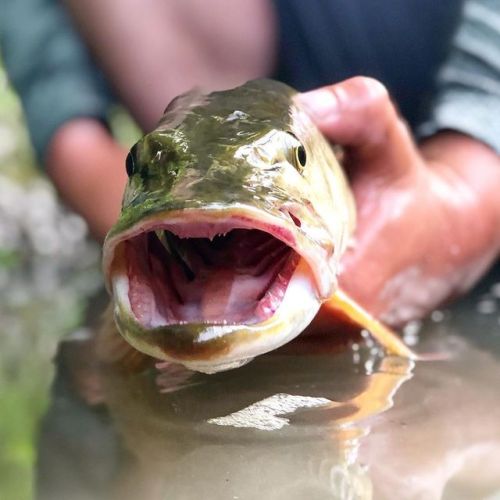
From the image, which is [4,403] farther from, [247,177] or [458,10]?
[458,10]

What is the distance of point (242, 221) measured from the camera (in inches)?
16.8

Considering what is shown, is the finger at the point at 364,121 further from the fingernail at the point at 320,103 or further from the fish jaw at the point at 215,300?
the fish jaw at the point at 215,300

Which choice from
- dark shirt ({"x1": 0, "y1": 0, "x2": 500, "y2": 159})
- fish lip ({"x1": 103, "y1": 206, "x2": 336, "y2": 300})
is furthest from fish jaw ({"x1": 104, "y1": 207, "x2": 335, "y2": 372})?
dark shirt ({"x1": 0, "y1": 0, "x2": 500, "y2": 159})

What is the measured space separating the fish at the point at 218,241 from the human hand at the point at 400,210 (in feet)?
0.64

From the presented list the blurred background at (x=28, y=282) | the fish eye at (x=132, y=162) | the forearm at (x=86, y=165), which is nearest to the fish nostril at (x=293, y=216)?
the fish eye at (x=132, y=162)

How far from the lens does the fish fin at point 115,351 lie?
2.05 ft

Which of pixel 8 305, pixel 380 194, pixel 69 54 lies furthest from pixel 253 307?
pixel 69 54

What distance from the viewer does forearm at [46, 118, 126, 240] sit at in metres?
0.97

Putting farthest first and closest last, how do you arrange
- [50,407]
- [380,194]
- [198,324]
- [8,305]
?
1. [8,305]
2. [380,194]
3. [50,407]
4. [198,324]

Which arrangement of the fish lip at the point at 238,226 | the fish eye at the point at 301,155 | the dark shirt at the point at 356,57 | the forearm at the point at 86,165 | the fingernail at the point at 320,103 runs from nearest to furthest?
the fish lip at the point at 238,226, the fish eye at the point at 301,155, the fingernail at the point at 320,103, the dark shirt at the point at 356,57, the forearm at the point at 86,165

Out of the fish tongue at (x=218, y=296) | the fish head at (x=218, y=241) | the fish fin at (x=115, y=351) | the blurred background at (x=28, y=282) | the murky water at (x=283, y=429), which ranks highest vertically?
the fish head at (x=218, y=241)

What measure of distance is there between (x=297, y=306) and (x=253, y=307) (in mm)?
27

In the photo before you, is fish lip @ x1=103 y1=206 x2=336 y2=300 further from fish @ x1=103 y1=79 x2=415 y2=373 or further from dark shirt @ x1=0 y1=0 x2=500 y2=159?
dark shirt @ x1=0 y1=0 x2=500 y2=159

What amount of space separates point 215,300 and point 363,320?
19cm
